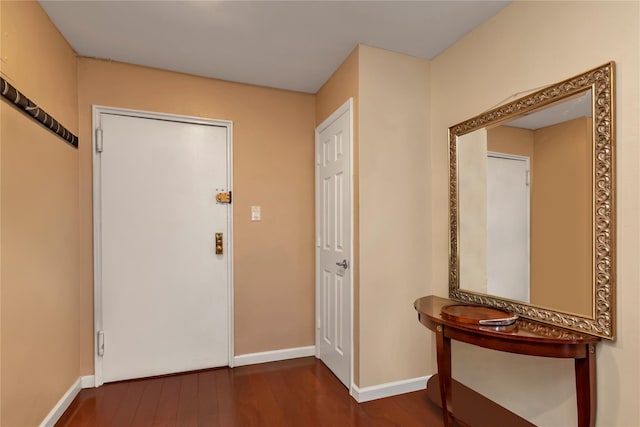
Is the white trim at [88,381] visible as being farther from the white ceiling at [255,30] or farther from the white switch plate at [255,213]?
the white ceiling at [255,30]

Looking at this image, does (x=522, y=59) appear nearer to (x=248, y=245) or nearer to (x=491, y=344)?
(x=491, y=344)

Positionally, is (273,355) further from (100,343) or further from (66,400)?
(66,400)

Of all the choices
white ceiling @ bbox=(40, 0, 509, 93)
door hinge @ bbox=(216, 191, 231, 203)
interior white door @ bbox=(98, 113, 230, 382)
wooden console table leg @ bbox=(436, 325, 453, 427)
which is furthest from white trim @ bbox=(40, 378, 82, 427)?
white ceiling @ bbox=(40, 0, 509, 93)

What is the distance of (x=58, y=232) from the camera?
1904mm

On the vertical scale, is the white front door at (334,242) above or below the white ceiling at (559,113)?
below

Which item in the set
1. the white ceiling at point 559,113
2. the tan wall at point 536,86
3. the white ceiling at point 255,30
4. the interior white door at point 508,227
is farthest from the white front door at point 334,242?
the white ceiling at point 559,113

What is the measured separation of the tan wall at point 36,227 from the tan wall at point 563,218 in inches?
98.5

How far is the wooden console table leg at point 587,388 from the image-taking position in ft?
4.27

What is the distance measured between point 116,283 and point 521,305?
260 cm

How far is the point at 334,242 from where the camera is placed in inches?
97.1

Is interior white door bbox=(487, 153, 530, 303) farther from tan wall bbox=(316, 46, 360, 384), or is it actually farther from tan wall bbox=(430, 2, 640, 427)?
tan wall bbox=(316, 46, 360, 384)

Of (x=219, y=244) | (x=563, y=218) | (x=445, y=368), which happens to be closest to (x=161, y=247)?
(x=219, y=244)

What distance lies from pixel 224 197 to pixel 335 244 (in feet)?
3.18

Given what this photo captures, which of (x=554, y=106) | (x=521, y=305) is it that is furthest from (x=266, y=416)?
(x=554, y=106)
